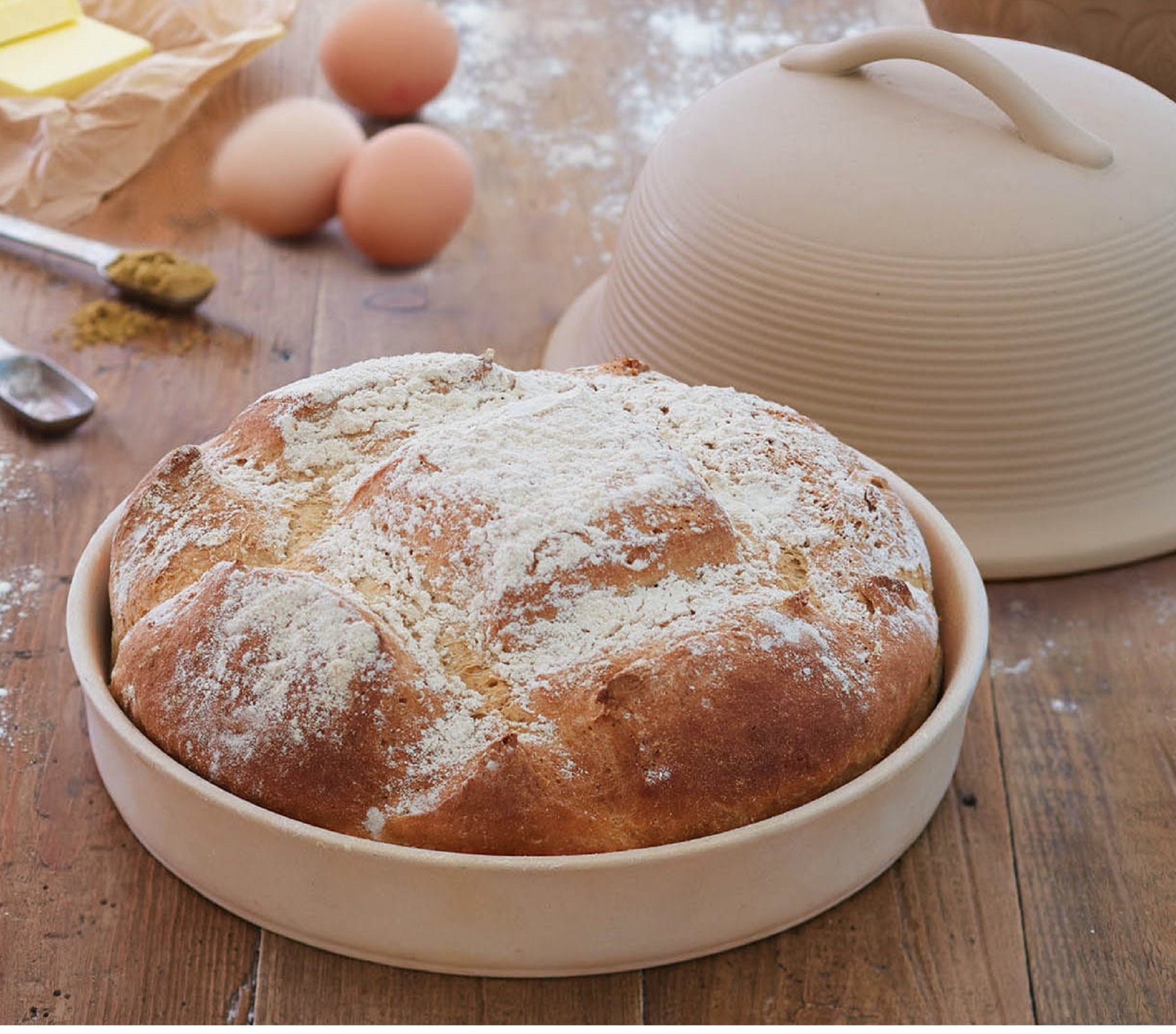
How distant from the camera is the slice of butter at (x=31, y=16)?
197 centimetres

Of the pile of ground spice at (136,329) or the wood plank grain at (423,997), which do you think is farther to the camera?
the pile of ground spice at (136,329)

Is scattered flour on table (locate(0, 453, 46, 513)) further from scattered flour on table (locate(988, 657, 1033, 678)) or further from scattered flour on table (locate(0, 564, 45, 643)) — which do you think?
scattered flour on table (locate(988, 657, 1033, 678))

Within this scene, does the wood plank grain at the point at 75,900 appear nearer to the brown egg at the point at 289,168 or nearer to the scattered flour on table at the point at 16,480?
the scattered flour on table at the point at 16,480

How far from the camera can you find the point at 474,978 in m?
0.89

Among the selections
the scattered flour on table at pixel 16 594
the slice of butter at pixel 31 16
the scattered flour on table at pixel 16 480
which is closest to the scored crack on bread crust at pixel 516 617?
the scattered flour on table at pixel 16 594

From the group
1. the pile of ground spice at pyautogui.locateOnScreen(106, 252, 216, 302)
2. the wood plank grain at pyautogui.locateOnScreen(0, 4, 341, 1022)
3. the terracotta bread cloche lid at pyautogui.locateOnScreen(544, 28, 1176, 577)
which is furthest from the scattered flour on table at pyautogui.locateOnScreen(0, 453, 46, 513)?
the terracotta bread cloche lid at pyautogui.locateOnScreen(544, 28, 1176, 577)

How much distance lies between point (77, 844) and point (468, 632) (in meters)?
0.31

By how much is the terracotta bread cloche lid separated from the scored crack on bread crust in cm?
26

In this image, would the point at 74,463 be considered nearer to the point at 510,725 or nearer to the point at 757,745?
the point at 510,725

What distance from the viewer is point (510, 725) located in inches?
34.7

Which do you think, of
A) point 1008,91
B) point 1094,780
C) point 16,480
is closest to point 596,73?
point 1008,91

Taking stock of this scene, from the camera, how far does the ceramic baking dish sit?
827 millimetres

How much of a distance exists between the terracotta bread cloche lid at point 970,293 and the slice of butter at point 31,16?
1.06 m

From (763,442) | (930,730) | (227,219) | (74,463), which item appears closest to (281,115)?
(227,219)
